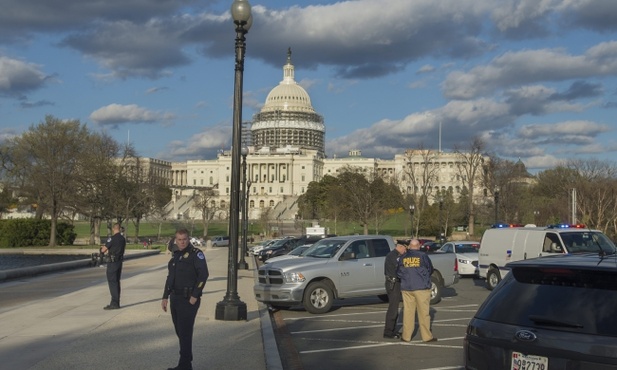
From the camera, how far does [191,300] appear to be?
9.39 m

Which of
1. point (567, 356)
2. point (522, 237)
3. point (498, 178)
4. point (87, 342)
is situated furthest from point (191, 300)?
point (498, 178)

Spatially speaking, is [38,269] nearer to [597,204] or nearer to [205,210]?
[597,204]

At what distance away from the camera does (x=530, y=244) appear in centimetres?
2230

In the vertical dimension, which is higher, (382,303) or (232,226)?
(232,226)

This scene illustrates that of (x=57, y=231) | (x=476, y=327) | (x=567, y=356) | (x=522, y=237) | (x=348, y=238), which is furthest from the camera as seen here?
(x=57, y=231)

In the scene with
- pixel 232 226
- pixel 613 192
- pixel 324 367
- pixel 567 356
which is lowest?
pixel 324 367

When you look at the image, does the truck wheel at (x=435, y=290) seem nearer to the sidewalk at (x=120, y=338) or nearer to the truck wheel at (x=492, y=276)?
the sidewalk at (x=120, y=338)

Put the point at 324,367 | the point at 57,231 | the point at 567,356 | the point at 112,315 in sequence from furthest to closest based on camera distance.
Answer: the point at 57,231 → the point at 112,315 → the point at 324,367 → the point at 567,356

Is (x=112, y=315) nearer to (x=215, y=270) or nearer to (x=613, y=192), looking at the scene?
(x=215, y=270)

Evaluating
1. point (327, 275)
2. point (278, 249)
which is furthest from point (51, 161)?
point (327, 275)

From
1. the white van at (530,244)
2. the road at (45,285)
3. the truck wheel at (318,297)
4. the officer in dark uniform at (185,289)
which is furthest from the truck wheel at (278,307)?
the officer in dark uniform at (185,289)

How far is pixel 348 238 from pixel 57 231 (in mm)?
56994

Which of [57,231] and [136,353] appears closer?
[136,353]

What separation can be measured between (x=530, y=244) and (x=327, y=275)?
24.7 ft
